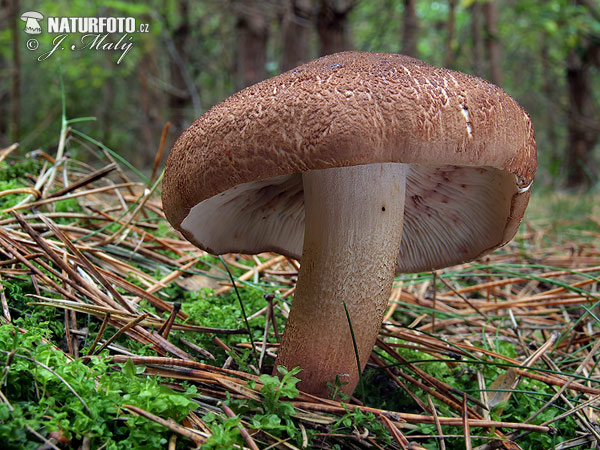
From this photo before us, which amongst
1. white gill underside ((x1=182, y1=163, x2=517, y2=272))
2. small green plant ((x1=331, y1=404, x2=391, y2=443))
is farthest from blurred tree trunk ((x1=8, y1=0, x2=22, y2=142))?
small green plant ((x1=331, y1=404, x2=391, y2=443))

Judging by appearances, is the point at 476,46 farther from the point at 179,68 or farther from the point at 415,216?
the point at 415,216

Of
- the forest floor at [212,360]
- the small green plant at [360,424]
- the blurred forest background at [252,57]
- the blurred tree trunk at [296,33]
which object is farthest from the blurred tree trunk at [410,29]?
the small green plant at [360,424]

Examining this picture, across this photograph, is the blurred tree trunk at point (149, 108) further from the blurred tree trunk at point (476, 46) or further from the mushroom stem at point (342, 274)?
the mushroom stem at point (342, 274)

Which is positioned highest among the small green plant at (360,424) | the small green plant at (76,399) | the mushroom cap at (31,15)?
the mushroom cap at (31,15)

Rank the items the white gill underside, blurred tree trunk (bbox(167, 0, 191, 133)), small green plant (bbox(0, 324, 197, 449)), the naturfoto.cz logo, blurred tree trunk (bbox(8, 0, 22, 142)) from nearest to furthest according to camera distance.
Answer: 1. small green plant (bbox(0, 324, 197, 449))
2. the white gill underside
3. the naturfoto.cz logo
4. blurred tree trunk (bbox(8, 0, 22, 142))
5. blurred tree trunk (bbox(167, 0, 191, 133))

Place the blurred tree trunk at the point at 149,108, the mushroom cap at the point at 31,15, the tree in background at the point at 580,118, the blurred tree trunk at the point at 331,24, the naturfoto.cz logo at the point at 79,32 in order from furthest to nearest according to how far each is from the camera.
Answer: the blurred tree trunk at the point at 149,108 → the tree in background at the point at 580,118 → the blurred tree trunk at the point at 331,24 → the mushroom cap at the point at 31,15 → the naturfoto.cz logo at the point at 79,32

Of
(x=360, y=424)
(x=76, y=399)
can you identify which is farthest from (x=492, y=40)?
(x=76, y=399)

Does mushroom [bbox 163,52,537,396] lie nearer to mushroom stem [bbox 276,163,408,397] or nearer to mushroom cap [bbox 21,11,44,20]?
mushroom stem [bbox 276,163,408,397]
